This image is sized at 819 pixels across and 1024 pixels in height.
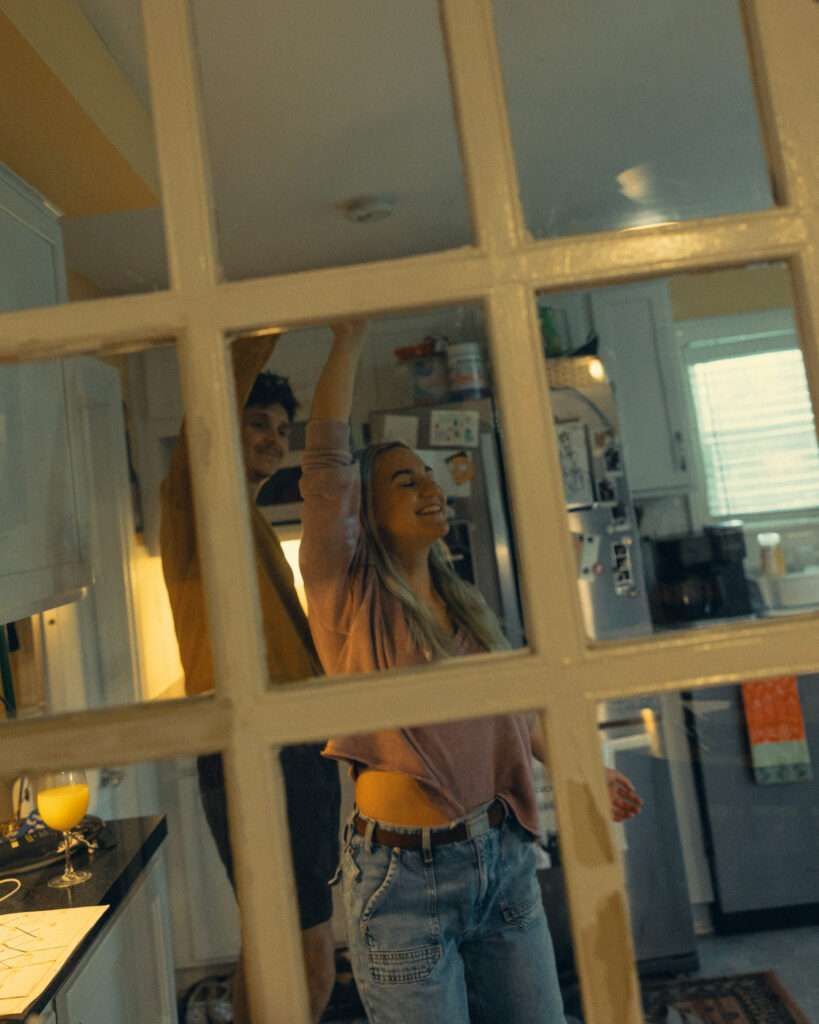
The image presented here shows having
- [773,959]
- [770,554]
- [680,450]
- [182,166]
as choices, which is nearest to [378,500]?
[182,166]

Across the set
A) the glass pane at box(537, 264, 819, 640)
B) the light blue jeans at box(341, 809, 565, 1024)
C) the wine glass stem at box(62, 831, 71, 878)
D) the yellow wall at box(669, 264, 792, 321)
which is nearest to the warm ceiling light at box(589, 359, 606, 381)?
the glass pane at box(537, 264, 819, 640)

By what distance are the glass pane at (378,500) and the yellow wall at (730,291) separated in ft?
0.68

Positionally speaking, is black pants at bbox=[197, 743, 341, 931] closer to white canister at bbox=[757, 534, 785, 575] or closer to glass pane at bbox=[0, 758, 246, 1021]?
glass pane at bbox=[0, 758, 246, 1021]

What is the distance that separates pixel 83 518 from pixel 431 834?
77 centimetres

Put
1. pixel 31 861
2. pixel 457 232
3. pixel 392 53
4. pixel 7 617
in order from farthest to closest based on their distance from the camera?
pixel 31 861, pixel 7 617, pixel 392 53, pixel 457 232

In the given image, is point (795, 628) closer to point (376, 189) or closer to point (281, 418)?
point (281, 418)

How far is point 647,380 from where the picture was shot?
1347 millimetres

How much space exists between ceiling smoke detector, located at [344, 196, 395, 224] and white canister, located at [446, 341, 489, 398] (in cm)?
16

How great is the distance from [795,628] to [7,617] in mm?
1007

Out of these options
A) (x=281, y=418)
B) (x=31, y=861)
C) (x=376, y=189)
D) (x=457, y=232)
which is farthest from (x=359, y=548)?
(x=31, y=861)

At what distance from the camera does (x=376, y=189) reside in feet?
2.56

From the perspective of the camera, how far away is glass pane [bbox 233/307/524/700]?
0.60 meters

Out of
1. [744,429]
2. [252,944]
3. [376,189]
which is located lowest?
[252,944]

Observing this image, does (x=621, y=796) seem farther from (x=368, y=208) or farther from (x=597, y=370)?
(x=368, y=208)
